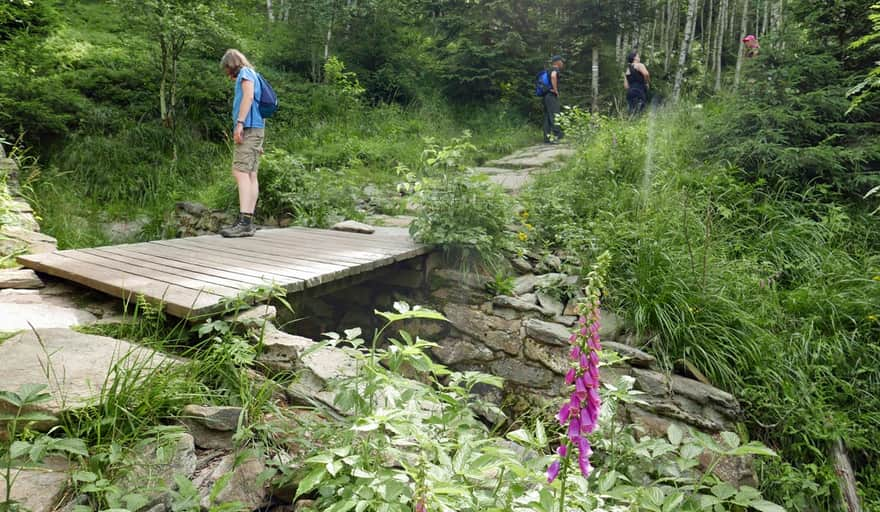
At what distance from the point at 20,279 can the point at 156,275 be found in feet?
3.03

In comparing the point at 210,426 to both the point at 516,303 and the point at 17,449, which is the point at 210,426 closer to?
the point at 17,449

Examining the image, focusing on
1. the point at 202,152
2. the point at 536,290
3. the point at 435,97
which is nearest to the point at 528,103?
the point at 435,97

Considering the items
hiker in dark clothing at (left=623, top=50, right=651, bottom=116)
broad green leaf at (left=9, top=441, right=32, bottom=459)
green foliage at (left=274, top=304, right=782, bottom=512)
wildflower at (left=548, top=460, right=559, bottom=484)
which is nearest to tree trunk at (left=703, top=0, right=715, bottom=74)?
hiker in dark clothing at (left=623, top=50, right=651, bottom=116)

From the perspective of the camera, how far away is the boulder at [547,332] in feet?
12.5

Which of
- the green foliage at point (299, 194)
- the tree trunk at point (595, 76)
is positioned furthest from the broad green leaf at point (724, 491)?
the tree trunk at point (595, 76)

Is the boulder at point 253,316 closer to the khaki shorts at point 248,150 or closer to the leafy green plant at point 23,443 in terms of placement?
the leafy green plant at point 23,443

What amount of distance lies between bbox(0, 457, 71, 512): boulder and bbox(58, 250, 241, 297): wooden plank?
4.07ft

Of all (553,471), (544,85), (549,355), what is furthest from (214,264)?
(544,85)

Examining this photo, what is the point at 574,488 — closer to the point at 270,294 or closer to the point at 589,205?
the point at 270,294

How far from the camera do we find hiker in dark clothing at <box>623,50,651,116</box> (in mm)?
9836

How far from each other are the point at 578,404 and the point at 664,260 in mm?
3067

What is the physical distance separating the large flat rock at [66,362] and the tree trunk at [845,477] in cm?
400

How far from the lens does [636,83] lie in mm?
9984

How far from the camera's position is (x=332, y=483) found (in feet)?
5.65
